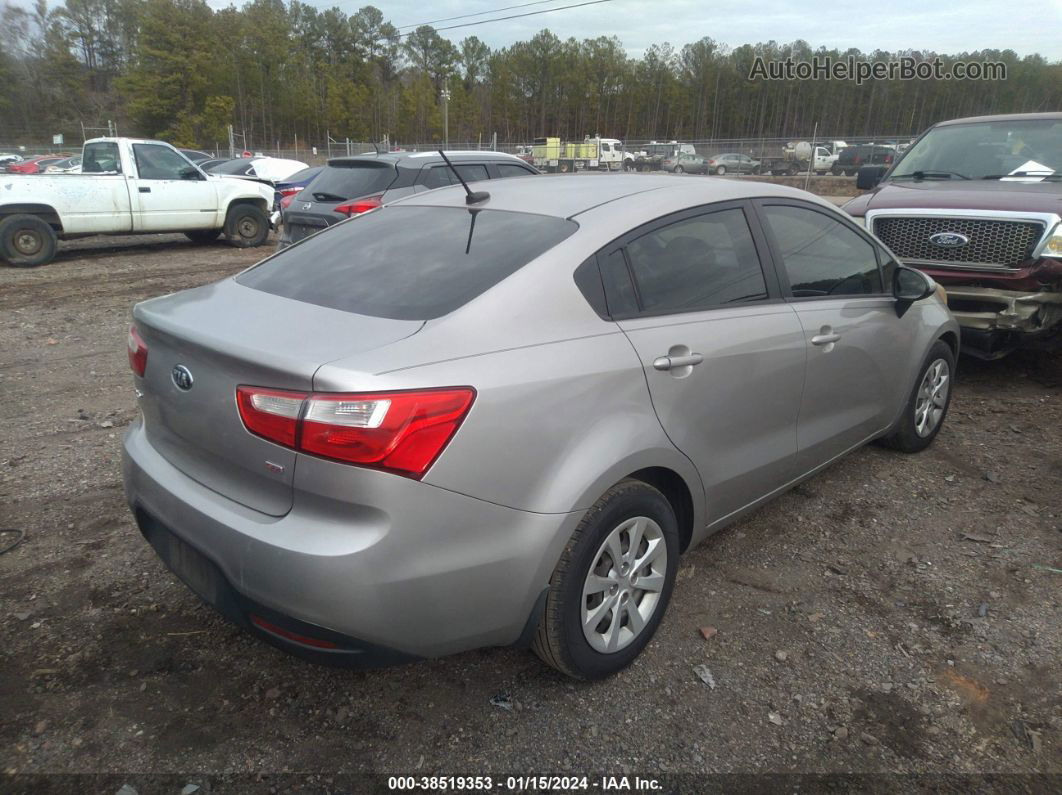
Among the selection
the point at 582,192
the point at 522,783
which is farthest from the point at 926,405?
the point at 522,783

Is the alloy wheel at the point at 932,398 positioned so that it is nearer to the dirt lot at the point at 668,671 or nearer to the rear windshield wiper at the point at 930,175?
the dirt lot at the point at 668,671

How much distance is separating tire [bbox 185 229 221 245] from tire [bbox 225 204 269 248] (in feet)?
0.93

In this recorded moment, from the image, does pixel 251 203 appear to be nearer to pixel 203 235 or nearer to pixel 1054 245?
pixel 203 235

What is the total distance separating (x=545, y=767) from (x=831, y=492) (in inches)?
100

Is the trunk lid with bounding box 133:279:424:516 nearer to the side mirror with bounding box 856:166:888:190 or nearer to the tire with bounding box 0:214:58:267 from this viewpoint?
the side mirror with bounding box 856:166:888:190

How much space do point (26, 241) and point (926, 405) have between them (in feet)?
39.7

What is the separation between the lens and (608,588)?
2.54m

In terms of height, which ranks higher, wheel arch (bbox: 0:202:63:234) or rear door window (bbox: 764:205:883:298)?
rear door window (bbox: 764:205:883:298)

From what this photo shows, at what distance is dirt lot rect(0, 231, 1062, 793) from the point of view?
2334 mm

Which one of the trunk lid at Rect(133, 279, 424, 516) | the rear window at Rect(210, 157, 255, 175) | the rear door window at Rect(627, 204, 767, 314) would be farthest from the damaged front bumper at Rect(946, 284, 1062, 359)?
the rear window at Rect(210, 157, 255, 175)

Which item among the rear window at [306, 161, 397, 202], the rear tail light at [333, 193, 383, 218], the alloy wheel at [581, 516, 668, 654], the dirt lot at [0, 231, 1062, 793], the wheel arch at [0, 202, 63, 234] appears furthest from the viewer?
the wheel arch at [0, 202, 63, 234]

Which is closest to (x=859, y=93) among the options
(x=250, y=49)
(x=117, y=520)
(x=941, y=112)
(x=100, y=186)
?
(x=941, y=112)

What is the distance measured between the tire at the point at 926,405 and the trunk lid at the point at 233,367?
332 cm

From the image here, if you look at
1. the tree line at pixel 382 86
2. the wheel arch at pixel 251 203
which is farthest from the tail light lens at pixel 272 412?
the tree line at pixel 382 86
